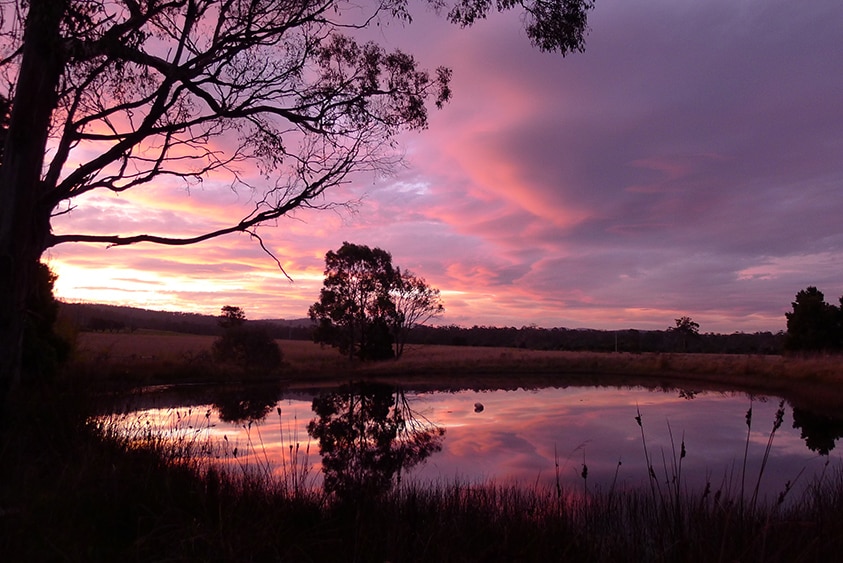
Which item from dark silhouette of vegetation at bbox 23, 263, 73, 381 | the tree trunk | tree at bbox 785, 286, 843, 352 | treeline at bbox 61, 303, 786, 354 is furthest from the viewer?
treeline at bbox 61, 303, 786, 354

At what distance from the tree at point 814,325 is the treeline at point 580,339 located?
27.6 metres

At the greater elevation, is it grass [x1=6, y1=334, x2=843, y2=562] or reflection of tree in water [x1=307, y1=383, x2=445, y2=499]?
grass [x1=6, y1=334, x2=843, y2=562]

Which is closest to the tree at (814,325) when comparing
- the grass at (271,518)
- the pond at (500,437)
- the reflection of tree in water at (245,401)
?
the pond at (500,437)

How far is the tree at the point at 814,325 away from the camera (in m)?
32.5

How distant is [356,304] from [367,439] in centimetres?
2380

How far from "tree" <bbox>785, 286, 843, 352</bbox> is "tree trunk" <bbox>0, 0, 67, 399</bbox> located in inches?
1468

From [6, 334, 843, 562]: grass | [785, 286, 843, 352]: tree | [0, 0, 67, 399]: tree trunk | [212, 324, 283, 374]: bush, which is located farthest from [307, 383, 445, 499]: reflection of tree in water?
[785, 286, 843, 352]: tree

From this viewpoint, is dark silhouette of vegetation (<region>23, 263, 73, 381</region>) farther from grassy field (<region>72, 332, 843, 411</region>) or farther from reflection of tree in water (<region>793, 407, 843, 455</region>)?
reflection of tree in water (<region>793, 407, 843, 455</region>)

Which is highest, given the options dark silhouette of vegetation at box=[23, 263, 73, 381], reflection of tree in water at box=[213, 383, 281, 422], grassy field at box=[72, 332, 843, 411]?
dark silhouette of vegetation at box=[23, 263, 73, 381]

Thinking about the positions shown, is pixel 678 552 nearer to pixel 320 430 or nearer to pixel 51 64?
pixel 51 64

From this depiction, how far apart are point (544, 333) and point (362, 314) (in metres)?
55.6

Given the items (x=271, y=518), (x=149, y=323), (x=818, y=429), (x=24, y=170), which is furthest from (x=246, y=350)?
(x=149, y=323)

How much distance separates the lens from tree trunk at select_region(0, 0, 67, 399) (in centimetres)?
545

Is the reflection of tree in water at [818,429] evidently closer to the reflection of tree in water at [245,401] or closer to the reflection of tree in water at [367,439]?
the reflection of tree in water at [367,439]
